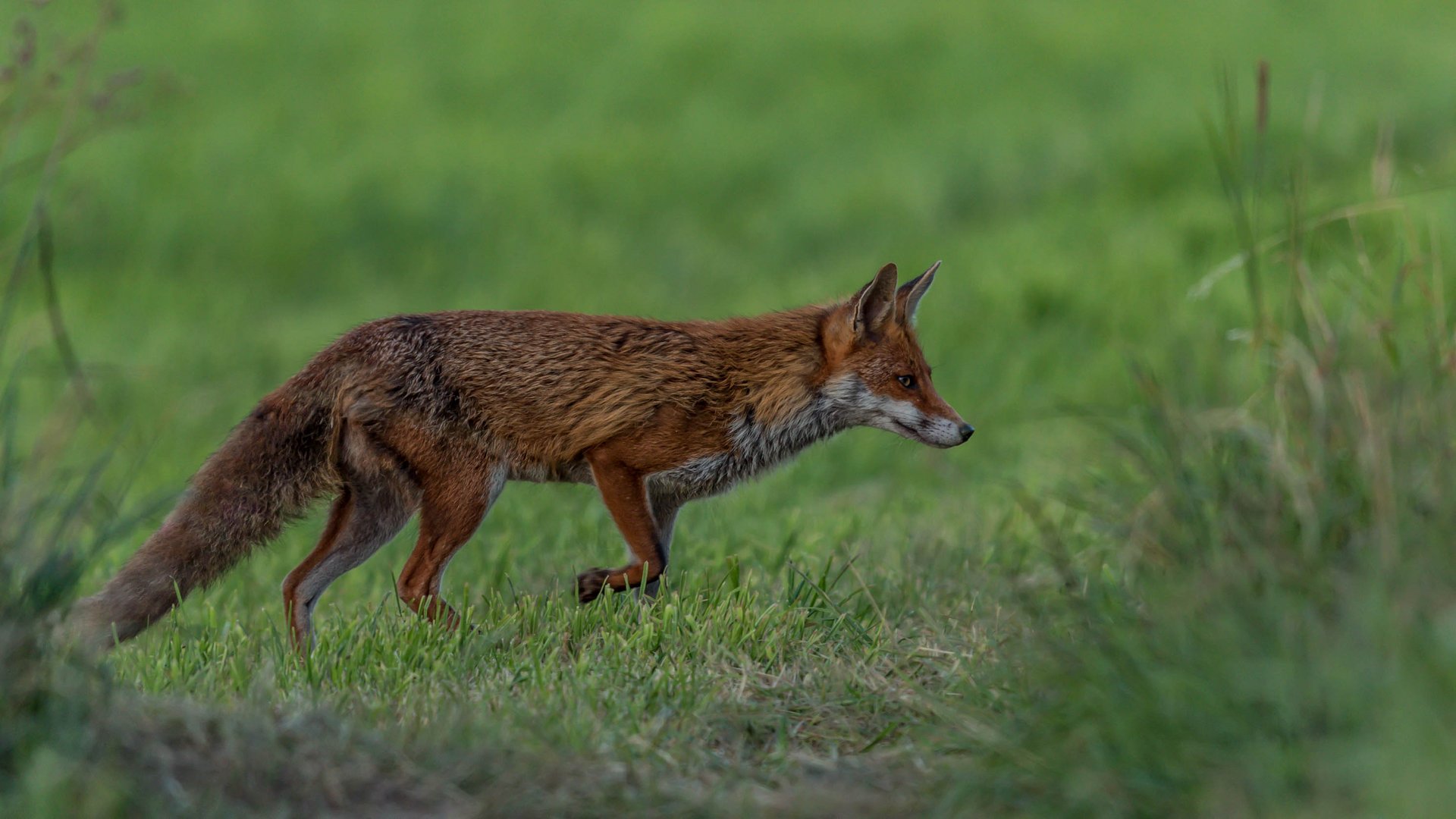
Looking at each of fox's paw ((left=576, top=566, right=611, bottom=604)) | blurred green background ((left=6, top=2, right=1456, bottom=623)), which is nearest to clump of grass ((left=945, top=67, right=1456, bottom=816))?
fox's paw ((left=576, top=566, right=611, bottom=604))

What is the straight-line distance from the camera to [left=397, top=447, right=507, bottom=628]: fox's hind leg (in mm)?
5945

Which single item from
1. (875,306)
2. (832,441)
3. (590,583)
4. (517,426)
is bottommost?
(590,583)

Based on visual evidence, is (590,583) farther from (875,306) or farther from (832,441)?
(832,441)

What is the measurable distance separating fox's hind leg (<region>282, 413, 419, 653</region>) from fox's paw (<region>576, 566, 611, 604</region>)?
79 cm

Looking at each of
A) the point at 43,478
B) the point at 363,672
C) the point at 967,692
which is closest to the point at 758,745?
the point at 967,692

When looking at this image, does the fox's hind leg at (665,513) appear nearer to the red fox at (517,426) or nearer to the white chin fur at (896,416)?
the red fox at (517,426)

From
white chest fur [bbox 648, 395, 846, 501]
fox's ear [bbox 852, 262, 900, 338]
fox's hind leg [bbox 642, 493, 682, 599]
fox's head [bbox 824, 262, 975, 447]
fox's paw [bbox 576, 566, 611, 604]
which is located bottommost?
fox's paw [bbox 576, 566, 611, 604]

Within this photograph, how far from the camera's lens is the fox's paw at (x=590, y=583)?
5.99 meters

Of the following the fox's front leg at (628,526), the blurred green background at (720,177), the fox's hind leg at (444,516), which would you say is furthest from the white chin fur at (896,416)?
the blurred green background at (720,177)

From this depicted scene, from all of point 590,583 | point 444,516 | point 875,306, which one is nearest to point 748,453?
point 875,306

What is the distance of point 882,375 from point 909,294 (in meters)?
0.46

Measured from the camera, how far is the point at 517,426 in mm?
6254

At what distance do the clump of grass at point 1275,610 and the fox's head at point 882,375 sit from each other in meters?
1.92

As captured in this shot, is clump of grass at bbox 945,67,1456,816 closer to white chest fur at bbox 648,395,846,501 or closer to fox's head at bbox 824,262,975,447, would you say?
fox's head at bbox 824,262,975,447
